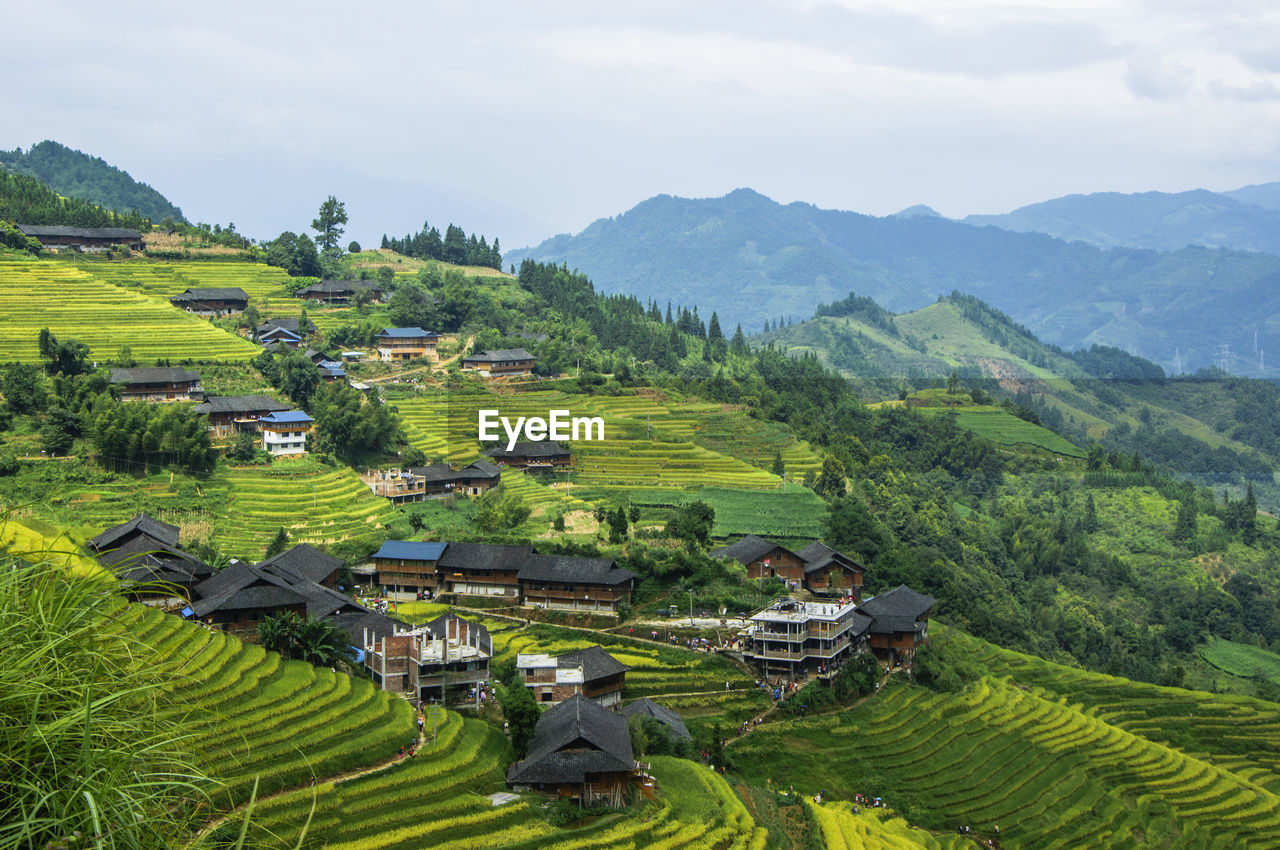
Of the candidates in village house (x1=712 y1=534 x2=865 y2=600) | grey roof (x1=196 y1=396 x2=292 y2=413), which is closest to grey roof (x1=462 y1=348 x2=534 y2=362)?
grey roof (x1=196 y1=396 x2=292 y2=413)

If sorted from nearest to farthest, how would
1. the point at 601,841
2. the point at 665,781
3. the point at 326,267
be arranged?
the point at 601,841, the point at 665,781, the point at 326,267

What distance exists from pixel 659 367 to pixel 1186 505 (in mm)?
40027

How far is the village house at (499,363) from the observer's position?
73250mm

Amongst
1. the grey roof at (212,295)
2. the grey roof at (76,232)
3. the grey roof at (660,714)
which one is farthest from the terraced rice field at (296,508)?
the grey roof at (76,232)

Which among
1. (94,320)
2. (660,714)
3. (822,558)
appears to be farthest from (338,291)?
(660,714)

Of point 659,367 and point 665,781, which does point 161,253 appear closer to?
point 659,367

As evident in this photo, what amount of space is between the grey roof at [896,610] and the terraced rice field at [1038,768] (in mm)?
2214

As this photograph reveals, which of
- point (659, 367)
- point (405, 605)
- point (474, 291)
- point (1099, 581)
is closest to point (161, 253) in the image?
point (474, 291)

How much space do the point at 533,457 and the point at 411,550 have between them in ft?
56.3

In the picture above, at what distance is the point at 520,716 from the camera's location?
26.8m

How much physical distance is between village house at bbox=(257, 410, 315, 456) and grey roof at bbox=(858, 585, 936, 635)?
28.6m

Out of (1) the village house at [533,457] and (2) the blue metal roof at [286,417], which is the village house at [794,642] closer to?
(1) the village house at [533,457]

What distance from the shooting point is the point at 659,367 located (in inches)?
3583

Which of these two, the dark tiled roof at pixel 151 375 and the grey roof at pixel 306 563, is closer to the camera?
the grey roof at pixel 306 563
